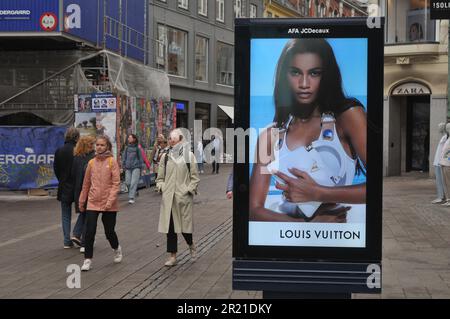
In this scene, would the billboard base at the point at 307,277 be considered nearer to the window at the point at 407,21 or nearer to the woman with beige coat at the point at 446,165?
the woman with beige coat at the point at 446,165

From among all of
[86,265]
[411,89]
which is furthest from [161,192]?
[411,89]

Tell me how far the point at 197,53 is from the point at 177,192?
29678 mm

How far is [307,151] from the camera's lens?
5066 millimetres

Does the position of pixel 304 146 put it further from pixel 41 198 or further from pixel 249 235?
pixel 41 198

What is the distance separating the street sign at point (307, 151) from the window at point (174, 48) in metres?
28.6

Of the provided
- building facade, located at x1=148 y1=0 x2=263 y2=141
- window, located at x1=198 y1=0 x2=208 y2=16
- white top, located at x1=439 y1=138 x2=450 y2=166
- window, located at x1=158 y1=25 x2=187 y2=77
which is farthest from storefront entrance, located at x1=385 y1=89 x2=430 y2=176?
window, located at x1=198 y1=0 x2=208 y2=16

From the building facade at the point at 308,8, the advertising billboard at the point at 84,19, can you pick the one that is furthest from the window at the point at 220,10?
the advertising billboard at the point at 84,19

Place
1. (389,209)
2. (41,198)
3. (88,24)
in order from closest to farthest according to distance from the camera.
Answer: (389,209)
(41,198)
(88,24)

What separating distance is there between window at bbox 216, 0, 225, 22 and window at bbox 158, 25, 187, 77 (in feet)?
14.2

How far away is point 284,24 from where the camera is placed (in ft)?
16.3

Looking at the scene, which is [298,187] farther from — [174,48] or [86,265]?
[174,48]

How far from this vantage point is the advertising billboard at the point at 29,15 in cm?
1692
